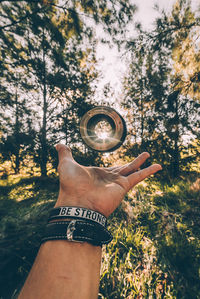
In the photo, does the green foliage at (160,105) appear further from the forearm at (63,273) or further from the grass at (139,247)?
the forearm at (63,273)

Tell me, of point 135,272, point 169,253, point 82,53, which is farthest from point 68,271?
point 82,53

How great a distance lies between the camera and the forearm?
2.86 feet

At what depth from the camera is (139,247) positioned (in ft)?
9.18

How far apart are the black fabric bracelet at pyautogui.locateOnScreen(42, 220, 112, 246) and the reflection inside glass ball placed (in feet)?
5.89

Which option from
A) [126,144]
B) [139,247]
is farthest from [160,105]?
[139,247]

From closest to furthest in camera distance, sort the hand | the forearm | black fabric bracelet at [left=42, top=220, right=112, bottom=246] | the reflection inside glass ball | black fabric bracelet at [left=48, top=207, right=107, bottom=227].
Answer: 1. the forearm
2. black fabric bracelet at [left=42, top=220, right=112, bottom=246]
3. black fabric bracelet at [left=48, top=207, right=107, bottom=227]
4. the hand
5. the reflection inside glass ball

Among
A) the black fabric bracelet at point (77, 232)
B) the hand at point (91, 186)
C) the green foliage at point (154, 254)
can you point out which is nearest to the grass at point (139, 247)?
the green foliage at point (154, 254)

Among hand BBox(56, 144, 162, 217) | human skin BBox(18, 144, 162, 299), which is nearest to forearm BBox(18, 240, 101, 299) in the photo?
human skin BBox(18, 144, 162, 299)

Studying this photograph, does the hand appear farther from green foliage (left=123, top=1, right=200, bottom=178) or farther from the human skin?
green foliage (left=123, top=1, right=200, bottom=178)

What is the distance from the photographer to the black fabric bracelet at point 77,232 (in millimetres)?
1051

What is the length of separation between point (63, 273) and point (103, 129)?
2.29 metres

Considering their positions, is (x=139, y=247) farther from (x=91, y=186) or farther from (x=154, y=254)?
(x=91, y=186)

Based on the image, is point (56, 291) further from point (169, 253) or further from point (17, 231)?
point (17, 231)

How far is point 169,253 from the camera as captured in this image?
2.56 meters
